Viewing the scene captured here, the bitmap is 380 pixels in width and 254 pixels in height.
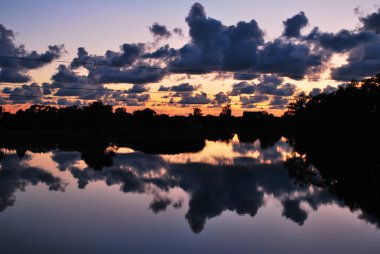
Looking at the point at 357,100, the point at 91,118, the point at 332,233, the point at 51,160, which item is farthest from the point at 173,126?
the point at 332,233

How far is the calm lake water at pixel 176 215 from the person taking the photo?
1386 cm

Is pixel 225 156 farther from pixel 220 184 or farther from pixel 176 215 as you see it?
pixel 176 215

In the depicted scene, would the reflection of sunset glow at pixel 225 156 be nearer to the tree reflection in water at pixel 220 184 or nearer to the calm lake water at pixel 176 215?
the tree reflection in water at pixel 220 184

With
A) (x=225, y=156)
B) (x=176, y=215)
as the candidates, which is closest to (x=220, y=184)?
(x=176, y=215)

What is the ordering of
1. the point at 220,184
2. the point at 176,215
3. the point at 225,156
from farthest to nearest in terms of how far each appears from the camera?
the point at 225,156 → the point at 220,184 → the point at 176,215

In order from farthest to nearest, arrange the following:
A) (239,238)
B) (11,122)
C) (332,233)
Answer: (11,122) < (332,233) < (239,238)

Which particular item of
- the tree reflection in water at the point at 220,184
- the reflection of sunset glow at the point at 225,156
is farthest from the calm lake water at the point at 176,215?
the reflection of sunset glow at the point at 225,156

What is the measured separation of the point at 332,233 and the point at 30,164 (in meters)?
29.8

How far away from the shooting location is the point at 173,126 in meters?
171

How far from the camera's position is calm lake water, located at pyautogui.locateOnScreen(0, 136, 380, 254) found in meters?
13.9

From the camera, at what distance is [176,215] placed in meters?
18.0

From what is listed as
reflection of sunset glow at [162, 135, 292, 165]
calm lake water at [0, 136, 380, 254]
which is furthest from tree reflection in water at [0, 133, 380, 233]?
reflection of sunset glow at [162, 135, 292, 165]

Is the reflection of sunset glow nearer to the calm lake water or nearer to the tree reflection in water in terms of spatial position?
the tree reflection in water

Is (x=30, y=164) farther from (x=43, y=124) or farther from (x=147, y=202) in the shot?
(x=43, y=124)
